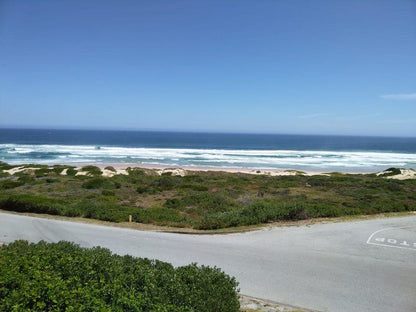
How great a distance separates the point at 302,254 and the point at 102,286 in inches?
305

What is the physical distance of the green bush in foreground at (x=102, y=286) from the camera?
4.41 m

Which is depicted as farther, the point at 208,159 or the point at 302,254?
the point at 208,159

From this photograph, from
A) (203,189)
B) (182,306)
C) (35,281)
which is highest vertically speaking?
(35,281)

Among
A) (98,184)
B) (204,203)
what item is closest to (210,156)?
(98,184)

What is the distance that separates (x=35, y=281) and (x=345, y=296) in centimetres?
722

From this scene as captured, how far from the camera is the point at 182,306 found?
4.97 metres

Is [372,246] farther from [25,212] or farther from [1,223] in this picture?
[25,212]

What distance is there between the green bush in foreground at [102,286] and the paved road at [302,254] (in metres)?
2.47

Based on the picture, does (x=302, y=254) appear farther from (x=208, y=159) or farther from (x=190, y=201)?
(x=208, y=159)

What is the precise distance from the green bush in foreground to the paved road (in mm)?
2466

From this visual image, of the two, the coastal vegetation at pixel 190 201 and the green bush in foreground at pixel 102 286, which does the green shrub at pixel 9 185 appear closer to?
the coastal vegetation at pixel 190 201

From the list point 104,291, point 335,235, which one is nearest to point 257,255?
point 335,235

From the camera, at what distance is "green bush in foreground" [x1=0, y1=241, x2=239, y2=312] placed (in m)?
4.41

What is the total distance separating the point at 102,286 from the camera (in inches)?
205
